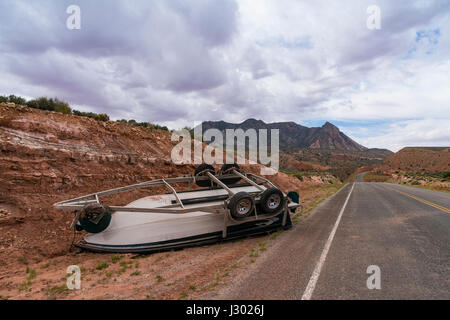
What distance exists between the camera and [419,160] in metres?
93.3

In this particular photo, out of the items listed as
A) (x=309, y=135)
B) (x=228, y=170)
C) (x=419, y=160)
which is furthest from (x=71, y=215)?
(x=309, y=135)

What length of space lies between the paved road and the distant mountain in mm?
147772

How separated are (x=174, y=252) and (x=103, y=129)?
385 inches

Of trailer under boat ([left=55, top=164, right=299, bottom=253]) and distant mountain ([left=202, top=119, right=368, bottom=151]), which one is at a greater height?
distant mountain ([left=202, top=119, right=368, bottom=151])

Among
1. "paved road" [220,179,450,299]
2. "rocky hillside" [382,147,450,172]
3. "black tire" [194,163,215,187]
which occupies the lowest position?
"paved road" [220,179,450,299]

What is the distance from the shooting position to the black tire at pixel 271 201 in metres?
6.88

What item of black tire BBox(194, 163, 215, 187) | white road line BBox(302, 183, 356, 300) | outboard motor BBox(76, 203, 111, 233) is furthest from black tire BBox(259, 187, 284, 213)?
outboard motor BBox(76, 203, 111, 233)

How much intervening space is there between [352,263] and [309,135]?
190830 millimetres

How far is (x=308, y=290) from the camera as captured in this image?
12.0ft

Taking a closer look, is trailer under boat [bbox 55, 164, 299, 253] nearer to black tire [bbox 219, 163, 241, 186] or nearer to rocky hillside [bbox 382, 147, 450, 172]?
black tire [bbox 219, 163, 241, 186]

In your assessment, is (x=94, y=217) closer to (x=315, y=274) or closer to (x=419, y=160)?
(x=315, y=274)

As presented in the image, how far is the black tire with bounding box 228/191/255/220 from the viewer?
635 cm

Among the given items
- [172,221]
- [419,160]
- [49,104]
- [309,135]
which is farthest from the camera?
[309,135]
